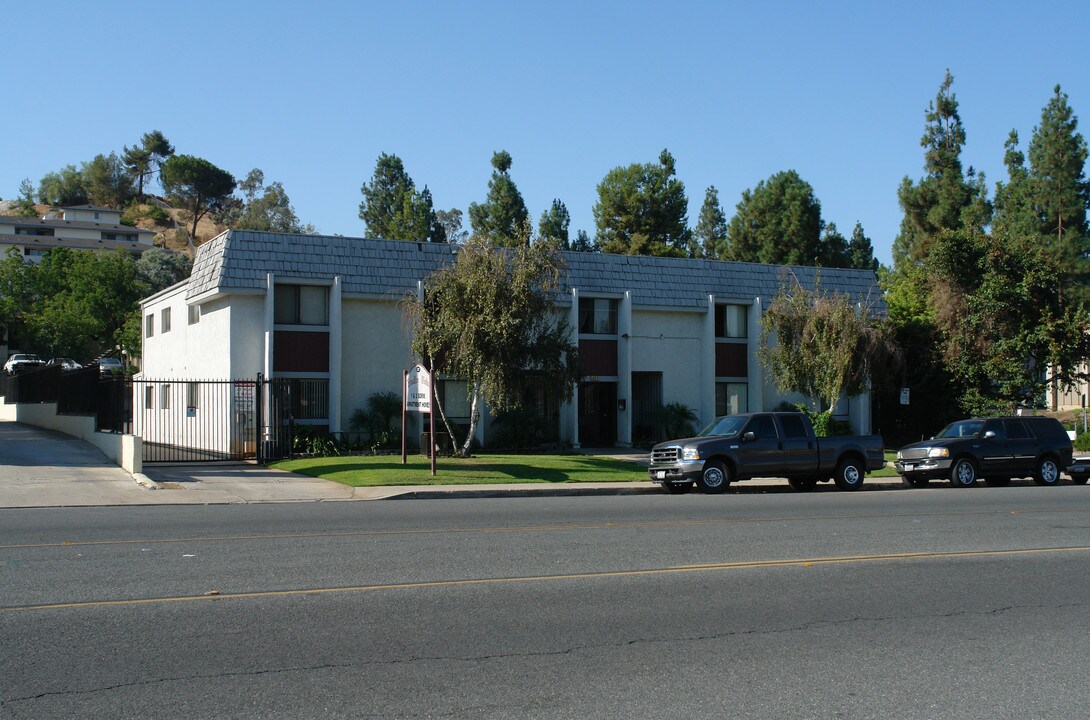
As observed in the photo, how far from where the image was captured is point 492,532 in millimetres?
13617

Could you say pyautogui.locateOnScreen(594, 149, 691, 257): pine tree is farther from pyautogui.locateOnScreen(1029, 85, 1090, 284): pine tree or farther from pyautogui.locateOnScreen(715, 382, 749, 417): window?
pyautogui.locateOnScreen(715, 382, 749, 417): window

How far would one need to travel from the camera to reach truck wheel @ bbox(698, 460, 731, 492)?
21.7 metres

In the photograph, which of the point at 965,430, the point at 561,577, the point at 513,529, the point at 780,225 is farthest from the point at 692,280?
the point at 780,225

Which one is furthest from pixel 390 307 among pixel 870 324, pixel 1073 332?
pixel 1073 332

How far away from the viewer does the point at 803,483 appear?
77.2 ft

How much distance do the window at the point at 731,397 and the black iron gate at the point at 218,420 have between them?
15.1 metres

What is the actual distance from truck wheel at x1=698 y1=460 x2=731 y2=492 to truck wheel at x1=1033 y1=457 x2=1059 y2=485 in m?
8.78

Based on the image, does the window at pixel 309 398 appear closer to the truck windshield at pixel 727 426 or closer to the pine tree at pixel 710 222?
the truck windshield at pixel 727 426

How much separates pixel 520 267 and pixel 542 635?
1802 cm

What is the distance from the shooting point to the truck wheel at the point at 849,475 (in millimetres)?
23344

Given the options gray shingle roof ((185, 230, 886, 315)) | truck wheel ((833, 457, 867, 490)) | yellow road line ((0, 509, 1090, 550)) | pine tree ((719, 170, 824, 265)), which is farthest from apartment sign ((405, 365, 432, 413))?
pine tree ((719, 170, 824, 265))

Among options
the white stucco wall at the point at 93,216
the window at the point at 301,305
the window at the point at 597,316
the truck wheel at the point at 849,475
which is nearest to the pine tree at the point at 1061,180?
the window at the point at 597,316

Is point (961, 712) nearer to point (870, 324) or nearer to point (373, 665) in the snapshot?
point (373, 665)

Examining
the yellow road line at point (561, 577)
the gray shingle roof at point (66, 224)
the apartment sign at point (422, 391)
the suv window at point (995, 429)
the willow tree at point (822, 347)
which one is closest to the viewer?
the yellow road line at point (561, 577)
